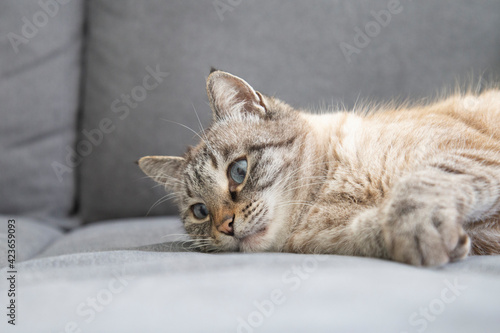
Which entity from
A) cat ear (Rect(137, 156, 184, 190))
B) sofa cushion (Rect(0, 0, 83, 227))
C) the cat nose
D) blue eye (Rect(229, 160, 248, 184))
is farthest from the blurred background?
the cat nose

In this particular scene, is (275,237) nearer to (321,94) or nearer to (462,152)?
(462,152)

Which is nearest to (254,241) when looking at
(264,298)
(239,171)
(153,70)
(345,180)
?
(239,171)

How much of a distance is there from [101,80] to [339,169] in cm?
173

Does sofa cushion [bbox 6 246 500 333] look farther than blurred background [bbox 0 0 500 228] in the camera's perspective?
No

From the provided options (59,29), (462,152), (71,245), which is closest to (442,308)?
(462,152)

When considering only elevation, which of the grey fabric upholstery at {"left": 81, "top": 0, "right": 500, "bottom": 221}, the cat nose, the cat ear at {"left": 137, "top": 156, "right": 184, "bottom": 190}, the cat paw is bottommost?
the cat nose

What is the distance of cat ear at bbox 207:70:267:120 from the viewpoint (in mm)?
1512

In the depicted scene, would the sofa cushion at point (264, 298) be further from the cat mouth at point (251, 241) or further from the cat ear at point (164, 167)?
the cat ear at point (164, 167)

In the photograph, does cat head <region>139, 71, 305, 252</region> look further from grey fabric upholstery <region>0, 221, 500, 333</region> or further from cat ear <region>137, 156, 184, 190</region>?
grey fabric upholstery <region>0, 221, 500, 333</region>

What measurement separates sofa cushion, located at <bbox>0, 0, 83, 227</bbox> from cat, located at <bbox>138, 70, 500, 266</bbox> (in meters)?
1.18

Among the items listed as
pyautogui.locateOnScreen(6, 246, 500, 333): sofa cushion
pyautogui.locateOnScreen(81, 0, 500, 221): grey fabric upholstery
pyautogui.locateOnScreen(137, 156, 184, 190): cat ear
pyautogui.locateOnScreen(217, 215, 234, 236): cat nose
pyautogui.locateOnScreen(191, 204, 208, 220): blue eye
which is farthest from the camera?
pyautogui.locateOnScreen(81, 0, 500, 221): grey fabric upholstery

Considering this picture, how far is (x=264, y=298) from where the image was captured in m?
0.76

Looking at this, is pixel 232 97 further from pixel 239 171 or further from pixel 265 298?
pixel 265 298

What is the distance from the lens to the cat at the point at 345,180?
38.1 inches
